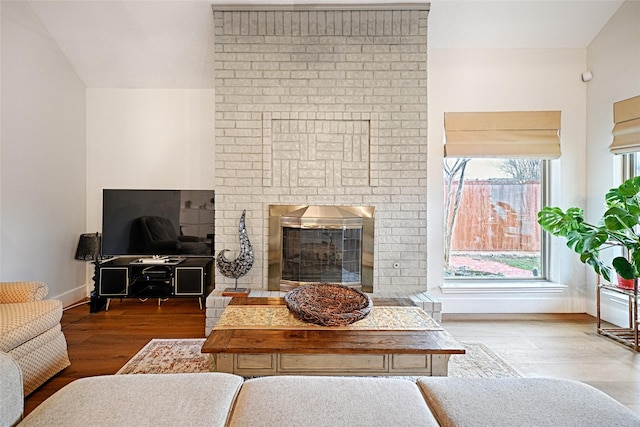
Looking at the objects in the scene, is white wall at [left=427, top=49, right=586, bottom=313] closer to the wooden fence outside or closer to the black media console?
the wooden fence outside

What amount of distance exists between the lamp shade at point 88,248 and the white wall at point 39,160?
158 mm

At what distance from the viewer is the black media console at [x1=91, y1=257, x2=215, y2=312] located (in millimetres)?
3734

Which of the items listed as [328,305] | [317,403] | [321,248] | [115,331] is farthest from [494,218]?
[115,331]

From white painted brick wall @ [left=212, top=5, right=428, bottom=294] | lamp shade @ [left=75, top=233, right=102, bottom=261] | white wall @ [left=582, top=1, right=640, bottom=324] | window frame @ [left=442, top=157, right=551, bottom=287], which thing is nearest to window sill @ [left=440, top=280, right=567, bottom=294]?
window frame @ [left=442, top=157, right=551, bottom=287]

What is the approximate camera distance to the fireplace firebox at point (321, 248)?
11.2 ft

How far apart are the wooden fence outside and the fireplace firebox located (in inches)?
46.6

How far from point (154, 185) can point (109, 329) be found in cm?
171

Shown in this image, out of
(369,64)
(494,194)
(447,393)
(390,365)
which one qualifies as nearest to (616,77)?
(494,194)

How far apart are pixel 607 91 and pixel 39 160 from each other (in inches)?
216

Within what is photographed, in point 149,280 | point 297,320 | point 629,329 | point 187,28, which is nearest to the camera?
point 297,320

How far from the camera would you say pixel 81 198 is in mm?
4145

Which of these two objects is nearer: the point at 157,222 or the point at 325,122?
the point at 325,122

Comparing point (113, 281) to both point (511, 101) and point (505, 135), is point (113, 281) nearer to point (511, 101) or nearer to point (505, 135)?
point (505, 135)

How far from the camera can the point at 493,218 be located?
155 inches
